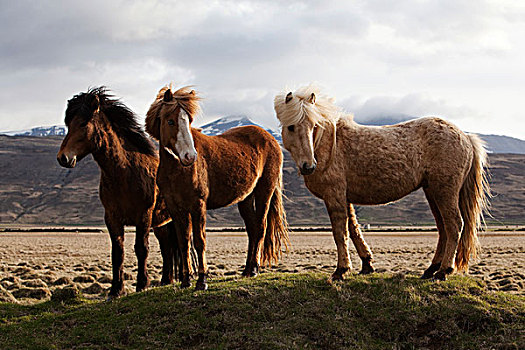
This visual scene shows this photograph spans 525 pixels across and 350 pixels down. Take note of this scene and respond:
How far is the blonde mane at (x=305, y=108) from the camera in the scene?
8289 mm

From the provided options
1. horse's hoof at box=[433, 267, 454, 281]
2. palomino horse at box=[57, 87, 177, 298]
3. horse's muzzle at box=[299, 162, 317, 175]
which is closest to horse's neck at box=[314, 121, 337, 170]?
horse's muzzle at box=[299, 162, 317, 175]

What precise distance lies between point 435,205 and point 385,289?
2300mm

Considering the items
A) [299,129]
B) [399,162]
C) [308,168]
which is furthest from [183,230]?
Result: [399,162]

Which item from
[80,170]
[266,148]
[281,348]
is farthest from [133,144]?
[80,170]

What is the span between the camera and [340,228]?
840cm

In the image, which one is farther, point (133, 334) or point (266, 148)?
point (266, 148)

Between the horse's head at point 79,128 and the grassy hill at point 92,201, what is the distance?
126784 mm

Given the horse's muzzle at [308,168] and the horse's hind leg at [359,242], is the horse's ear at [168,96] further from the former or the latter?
the horse's hind leg at [359,242]

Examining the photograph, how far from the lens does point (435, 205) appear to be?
941 centimetres

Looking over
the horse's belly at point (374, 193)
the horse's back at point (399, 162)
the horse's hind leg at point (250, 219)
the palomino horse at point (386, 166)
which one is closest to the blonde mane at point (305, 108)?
the palomino horse at point (386, 166)

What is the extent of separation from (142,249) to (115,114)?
290cm

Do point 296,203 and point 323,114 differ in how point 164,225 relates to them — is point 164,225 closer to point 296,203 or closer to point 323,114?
point 323,114

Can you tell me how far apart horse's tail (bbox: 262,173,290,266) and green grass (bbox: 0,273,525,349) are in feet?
7.97

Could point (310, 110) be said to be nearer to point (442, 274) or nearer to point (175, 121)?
point (175, 121)
